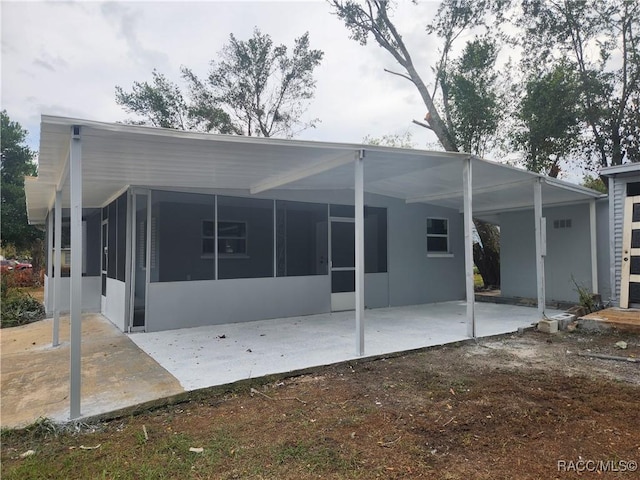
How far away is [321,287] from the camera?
7.70 meters

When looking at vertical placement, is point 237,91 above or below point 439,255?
above

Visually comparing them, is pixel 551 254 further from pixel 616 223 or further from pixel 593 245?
pixel 616 223

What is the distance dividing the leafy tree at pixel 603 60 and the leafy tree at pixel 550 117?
433mm

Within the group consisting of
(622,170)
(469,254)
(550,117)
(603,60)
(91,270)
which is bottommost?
(91,270)

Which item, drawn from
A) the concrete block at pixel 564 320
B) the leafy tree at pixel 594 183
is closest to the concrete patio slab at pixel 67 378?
the concrete block at pixel 564 320

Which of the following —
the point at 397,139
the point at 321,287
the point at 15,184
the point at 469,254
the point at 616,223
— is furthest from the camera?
the point at 397,139

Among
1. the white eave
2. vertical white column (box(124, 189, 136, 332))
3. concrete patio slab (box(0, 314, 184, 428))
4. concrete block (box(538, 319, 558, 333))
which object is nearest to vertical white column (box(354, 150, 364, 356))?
concrete patio slab (box(0, 314, 184, 428))

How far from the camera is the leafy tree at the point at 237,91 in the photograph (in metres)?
15.7

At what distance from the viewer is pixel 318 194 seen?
771 centimetres

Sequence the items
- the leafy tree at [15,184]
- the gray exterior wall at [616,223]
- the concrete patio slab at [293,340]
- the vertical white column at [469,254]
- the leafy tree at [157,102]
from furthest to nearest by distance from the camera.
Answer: the leafy tree at [157,102], the leafy tree at [15,184], the gray exterior wall at [616,223], the vertical white column at [469,254], the concrete patio slab at [293,340]

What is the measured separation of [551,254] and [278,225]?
20.9 ft

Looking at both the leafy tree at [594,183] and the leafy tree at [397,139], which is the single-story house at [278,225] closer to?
the leafy tree at [594,183]

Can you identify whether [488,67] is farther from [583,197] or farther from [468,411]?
[468,411]

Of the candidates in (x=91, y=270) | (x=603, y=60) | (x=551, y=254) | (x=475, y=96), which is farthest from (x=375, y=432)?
(x=603, y=60)
